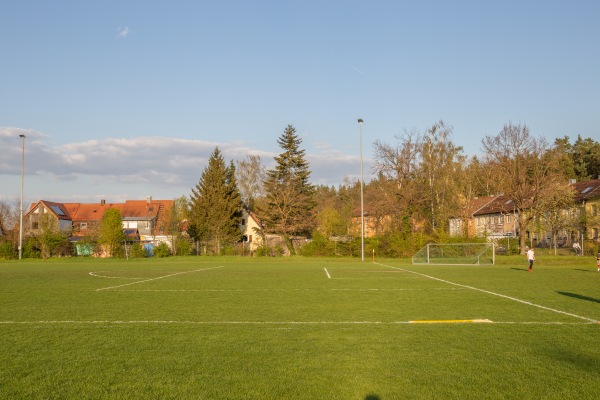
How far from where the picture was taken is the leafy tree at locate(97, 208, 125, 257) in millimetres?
50944

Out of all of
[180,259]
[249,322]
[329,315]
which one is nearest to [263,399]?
[249,322]

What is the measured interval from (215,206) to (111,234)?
1512cm

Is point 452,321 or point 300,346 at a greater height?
point 300,346

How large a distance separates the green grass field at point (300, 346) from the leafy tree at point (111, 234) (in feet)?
116

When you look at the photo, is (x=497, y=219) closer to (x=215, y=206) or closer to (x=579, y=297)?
(x=215, y=206)

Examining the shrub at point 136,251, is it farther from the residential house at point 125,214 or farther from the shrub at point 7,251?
the residential house at point 125,214

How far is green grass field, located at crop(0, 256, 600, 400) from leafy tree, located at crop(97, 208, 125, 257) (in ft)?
116

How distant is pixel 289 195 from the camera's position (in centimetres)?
6225

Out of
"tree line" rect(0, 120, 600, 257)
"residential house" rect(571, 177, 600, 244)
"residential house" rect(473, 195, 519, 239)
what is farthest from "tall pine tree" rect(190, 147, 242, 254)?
"residential house" rect(571, 177, 600, 244)

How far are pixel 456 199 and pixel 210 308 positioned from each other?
50.5 m

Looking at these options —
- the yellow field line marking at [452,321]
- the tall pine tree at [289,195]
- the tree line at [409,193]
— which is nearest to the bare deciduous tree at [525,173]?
the tree line at [409,193]

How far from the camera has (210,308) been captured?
1395cm

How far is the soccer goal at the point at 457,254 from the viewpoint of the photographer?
41.1 m

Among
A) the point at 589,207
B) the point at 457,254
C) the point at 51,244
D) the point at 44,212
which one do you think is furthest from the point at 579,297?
the point at 44,212
